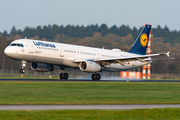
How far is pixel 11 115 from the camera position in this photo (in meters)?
13.8

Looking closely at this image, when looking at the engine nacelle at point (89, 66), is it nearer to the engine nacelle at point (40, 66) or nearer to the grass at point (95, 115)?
the engine nacelle at point (40, 66)

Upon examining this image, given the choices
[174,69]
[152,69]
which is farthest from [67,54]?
[174,69]

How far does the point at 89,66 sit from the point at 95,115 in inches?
1105

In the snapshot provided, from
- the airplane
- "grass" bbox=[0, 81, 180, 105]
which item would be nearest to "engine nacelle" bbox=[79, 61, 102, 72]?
the airplane

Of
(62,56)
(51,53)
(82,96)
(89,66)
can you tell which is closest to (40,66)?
(62,56)

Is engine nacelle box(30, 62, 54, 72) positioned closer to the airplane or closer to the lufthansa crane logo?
the airplane

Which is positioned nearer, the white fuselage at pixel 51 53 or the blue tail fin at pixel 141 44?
the white fuselage at pixel 51 53

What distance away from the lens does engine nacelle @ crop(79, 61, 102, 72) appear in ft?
138

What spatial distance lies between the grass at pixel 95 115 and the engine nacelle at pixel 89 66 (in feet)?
87.6

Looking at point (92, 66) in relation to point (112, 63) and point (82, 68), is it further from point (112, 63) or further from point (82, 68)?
point (112, 63)

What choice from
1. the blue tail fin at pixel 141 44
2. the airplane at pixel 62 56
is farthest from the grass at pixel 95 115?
the blue tail fin at pixel 141 44

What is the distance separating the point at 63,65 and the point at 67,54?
187 cm

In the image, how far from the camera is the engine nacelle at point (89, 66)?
42188 millimetres

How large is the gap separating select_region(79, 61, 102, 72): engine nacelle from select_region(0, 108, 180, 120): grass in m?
26.7
